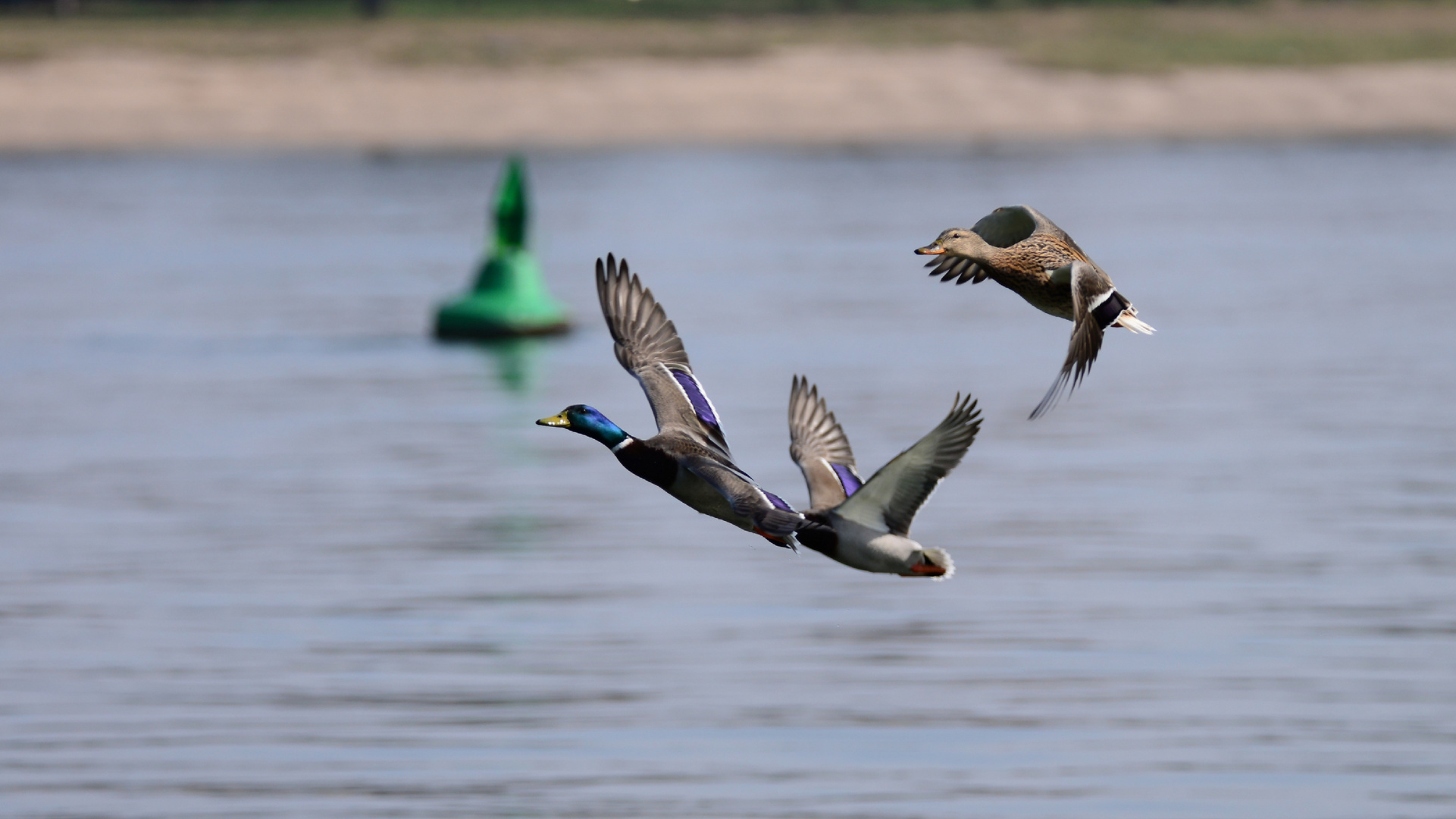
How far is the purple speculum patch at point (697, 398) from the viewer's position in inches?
357

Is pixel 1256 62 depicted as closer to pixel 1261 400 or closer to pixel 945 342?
pixel 945 342

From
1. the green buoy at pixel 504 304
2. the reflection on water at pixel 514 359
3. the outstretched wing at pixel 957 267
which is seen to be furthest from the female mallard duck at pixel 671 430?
the green buoy at pixel 504 304

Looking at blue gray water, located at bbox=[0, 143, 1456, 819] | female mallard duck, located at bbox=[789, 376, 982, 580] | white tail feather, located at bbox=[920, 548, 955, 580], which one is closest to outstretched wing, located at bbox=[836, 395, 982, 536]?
female mallard duck, located at bbox=[789, 376, 982, 580]

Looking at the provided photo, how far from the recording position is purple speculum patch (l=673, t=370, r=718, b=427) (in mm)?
9070

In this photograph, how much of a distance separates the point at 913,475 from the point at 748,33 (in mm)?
92626

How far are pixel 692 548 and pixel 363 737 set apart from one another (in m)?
8.94

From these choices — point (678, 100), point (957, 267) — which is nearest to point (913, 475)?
point (957, 267)

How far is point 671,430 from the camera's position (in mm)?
8992

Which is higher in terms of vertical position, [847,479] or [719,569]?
[847,479]

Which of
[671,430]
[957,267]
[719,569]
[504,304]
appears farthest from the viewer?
[504,304]

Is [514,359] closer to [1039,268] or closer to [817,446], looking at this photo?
[817,446]

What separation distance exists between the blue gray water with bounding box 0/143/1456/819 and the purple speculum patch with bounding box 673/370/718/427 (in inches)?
373

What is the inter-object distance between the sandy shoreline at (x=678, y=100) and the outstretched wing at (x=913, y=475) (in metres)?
83.6

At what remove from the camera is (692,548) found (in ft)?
97.0
